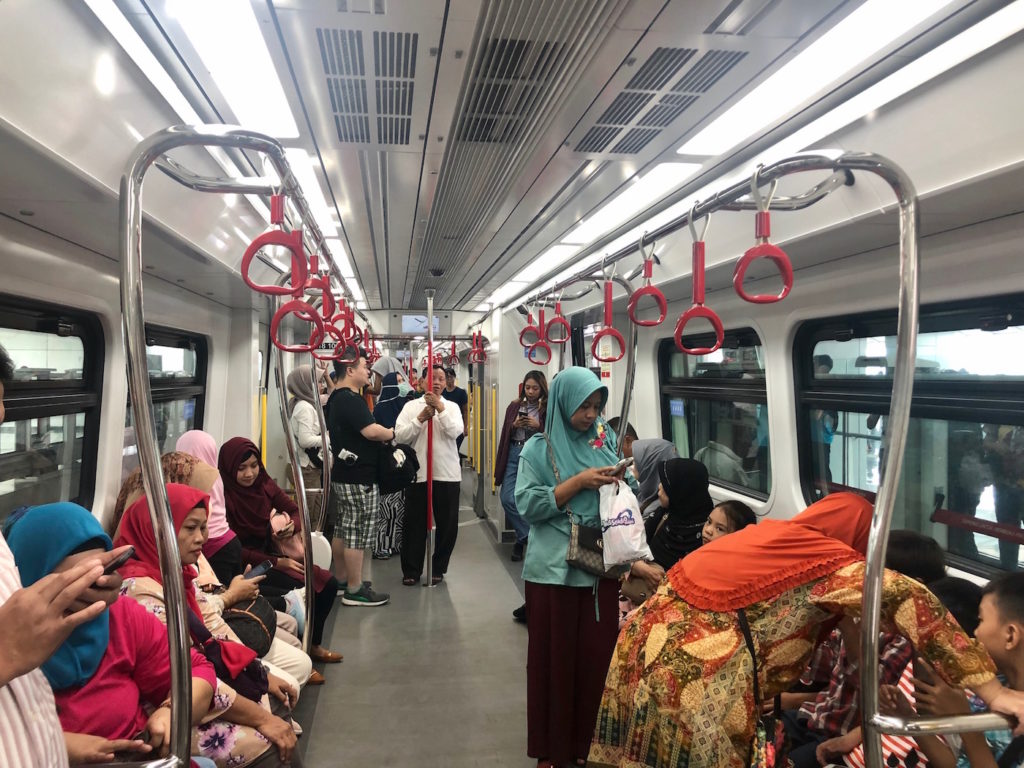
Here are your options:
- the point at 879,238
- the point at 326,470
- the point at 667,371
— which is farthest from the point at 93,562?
the point at 667,371

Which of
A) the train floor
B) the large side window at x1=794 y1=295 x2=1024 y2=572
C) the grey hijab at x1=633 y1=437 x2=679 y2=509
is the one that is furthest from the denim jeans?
the large side window at x1=794 y1=295 x2=1024 y2=572

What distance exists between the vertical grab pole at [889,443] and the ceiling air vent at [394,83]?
132cm

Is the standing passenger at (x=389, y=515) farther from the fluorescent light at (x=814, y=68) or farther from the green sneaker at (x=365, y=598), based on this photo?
the fluorescent light at (x=814, y=68)

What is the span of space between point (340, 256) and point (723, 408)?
3.62 meters

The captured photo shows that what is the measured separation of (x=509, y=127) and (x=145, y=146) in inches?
60.4

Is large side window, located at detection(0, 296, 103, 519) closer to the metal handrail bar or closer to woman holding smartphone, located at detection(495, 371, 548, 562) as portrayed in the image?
the metal handrail bar

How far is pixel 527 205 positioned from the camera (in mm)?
3879

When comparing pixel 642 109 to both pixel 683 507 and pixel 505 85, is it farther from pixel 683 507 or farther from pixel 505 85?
pixel 683 507

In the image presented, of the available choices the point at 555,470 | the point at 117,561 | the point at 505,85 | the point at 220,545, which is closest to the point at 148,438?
the point at 117,561

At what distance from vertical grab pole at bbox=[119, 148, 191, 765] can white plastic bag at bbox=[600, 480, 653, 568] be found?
5.37ft

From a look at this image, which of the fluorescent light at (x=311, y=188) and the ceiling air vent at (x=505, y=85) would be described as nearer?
the ceiling air vent at (x=505, y=85)

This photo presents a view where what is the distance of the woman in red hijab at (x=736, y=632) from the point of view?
5.76 feet

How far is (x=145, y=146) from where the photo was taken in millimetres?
1490

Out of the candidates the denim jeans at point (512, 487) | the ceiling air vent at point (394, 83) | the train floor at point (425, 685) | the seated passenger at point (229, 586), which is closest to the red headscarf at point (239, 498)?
the seated passenger at point (229, 586)
